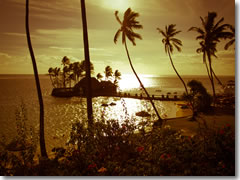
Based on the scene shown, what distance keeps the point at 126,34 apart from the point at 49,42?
6758mm

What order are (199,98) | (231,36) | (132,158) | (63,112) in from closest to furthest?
(132,158) → (231,36) → (199,98) → (63,112)

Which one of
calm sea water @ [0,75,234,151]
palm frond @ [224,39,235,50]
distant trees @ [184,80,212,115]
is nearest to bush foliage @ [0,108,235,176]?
calm sea water @ [0,75,234,151]

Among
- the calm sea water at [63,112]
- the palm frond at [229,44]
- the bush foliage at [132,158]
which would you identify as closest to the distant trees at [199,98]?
the calm sea water at [63,112]

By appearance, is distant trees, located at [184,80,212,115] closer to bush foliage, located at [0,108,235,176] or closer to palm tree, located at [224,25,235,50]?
palm tree, located at [224,25,235,50]

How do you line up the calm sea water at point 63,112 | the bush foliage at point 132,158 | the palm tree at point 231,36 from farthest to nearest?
1. the calm sea water at point 63,112
2. the palm tree at point 231,36
3. the bush foliage at point 132,158

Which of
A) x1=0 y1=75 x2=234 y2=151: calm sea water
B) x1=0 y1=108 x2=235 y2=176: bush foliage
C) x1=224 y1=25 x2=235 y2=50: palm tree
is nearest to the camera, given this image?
x1=0 y1=108 x2=235 y2=176: bush foliage

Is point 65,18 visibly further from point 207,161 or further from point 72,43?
point 207,161

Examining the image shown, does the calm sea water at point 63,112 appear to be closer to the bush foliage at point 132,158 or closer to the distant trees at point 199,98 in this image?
the bush foliage at point 132,158

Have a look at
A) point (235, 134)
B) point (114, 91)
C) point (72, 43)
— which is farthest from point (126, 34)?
point (114, 91)

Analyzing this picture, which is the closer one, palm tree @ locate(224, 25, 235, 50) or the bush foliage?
the bush foliage

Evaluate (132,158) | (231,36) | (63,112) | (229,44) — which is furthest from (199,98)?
(63,112)

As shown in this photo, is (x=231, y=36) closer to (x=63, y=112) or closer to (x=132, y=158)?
(x=132, y=158)

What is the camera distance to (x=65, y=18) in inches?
185

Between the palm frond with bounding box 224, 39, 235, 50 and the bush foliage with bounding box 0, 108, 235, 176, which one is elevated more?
the palm frond with bounding box 224, 39, 235, 50
